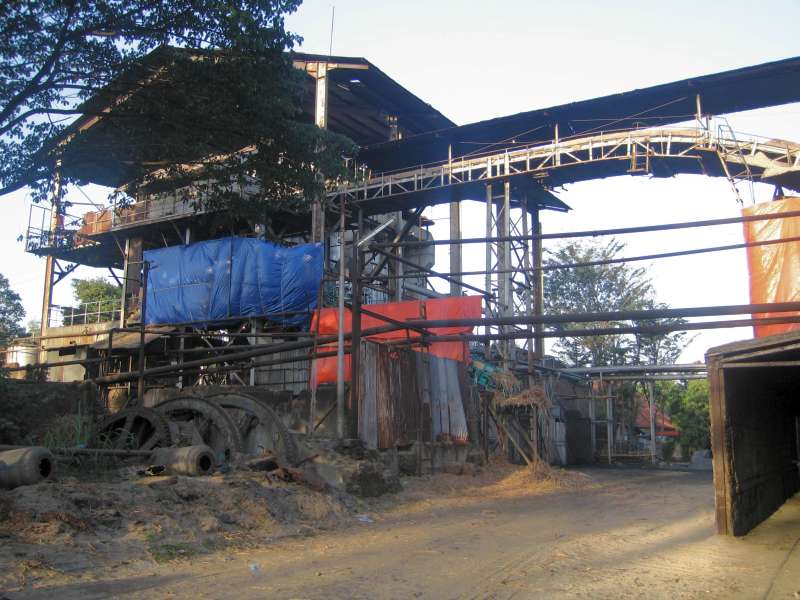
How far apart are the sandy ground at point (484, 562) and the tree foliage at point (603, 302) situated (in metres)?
28.9

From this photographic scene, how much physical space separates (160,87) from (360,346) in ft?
19.2

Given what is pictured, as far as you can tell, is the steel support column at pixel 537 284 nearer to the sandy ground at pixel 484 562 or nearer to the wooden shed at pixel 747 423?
the wooden shed at pixel 747 423

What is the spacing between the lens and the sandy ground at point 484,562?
5.90 meters

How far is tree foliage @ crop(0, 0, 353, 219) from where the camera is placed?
36.4ft

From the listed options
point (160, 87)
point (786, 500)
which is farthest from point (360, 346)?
point (786, 500)

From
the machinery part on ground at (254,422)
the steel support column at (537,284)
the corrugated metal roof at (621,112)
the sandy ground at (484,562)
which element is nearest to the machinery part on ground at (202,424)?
the machinery part on ground at (254,422)

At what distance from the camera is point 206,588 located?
588 cm

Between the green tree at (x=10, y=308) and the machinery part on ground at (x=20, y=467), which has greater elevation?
the green tree at (x=10, y=308)

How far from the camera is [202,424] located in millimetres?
12523

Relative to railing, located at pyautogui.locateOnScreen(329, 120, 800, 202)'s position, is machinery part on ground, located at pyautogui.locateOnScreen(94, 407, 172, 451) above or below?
below

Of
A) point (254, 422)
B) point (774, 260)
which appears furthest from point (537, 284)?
point (254, 422)

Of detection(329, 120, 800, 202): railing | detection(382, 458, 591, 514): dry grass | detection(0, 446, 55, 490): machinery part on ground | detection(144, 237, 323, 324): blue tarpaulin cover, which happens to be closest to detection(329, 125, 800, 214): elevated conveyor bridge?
detection(329, 120, 800, 202): railing

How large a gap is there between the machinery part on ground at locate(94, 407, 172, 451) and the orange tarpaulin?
1143 cm

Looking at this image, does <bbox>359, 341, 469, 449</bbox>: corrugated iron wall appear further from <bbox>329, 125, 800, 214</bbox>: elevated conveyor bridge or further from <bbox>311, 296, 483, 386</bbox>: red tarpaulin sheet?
<bbox>329, 125, 800, 214</bbox>: elevated conveyor bridge
